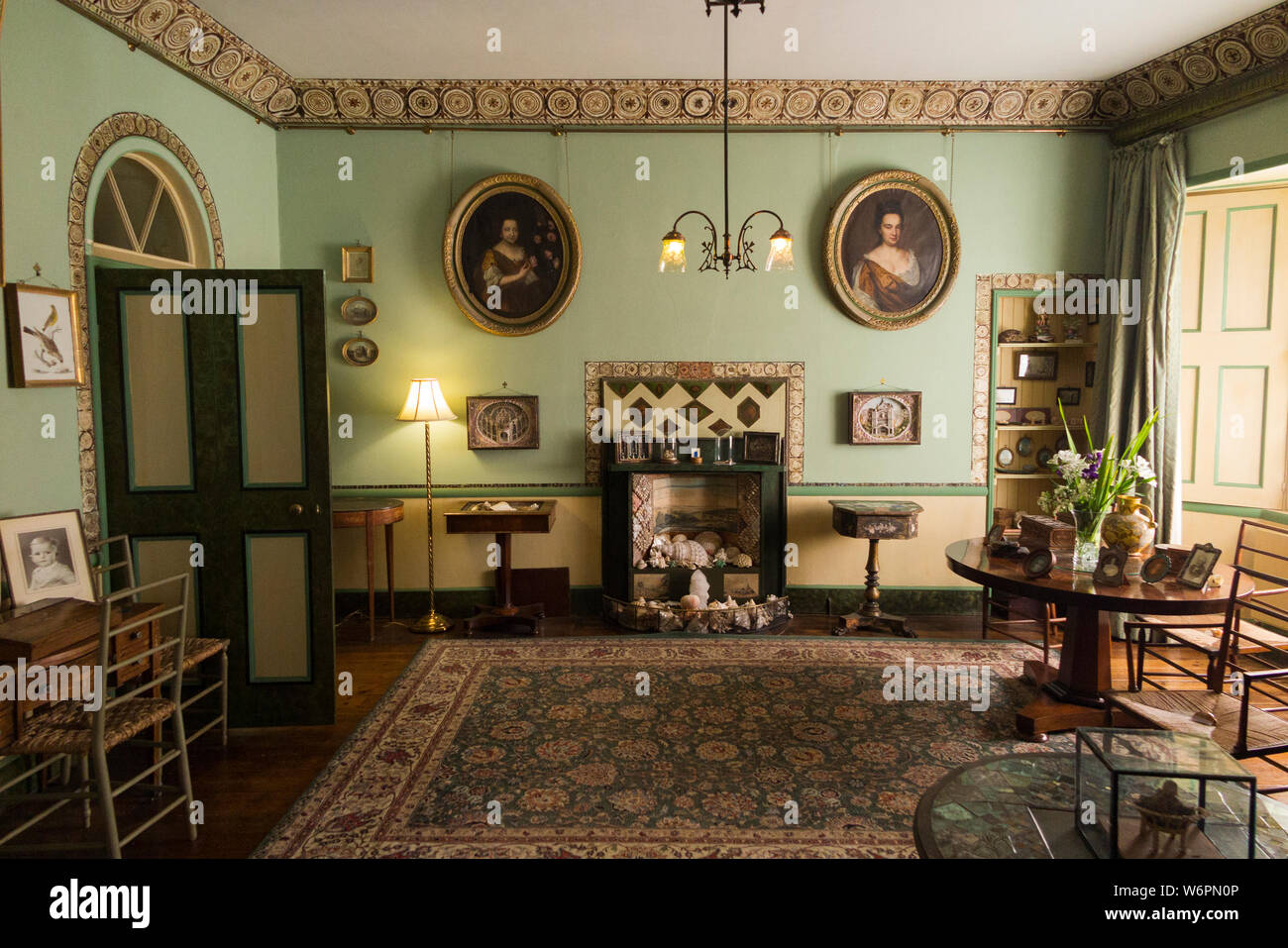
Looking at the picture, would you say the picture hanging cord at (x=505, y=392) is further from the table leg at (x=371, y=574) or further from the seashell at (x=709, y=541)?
the seashell at (x=709, y=541)

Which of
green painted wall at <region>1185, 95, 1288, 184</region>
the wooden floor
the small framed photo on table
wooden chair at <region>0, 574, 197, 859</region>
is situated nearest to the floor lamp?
the wooden floor

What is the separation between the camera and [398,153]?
5.62m

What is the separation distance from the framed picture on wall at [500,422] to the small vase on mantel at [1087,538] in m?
3.77

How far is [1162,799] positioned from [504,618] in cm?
447

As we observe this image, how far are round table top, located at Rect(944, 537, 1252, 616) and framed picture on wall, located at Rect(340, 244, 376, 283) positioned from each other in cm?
465

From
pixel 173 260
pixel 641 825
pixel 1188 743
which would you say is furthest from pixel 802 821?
pixel 173 260

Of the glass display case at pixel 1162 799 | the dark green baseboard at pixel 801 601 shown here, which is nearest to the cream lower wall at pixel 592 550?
the dark green baseboard at pixel 801 601

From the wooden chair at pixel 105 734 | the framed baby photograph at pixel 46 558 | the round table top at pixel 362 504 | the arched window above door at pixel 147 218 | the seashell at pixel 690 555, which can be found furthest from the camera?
the seashell at pixel 690 555

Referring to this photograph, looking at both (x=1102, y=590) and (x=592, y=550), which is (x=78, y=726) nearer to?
(x=592, y=550)

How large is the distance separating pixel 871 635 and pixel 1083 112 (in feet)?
14.0

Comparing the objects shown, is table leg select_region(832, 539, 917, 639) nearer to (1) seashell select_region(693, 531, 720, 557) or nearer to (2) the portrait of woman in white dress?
(1) seashell select_region(693, 531, 720, 557)

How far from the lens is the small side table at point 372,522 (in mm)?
5145

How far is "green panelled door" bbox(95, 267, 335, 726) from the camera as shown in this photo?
3.73 metres
